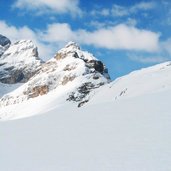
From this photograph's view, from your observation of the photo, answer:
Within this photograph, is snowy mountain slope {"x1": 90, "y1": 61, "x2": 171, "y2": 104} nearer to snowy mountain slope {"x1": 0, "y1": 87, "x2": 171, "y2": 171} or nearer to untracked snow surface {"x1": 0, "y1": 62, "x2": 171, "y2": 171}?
untracked snow surface {"x1": 0, "y1": 62, "x2": 171, "y2": 171}

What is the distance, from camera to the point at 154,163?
377 inches

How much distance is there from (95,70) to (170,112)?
567 ft

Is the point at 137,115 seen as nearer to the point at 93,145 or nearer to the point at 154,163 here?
the point at 93,145

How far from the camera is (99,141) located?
12.6 m

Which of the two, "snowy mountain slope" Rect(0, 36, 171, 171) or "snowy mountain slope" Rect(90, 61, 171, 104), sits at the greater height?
"snowy mountain slope" Rect(90, 61, 171, 104)

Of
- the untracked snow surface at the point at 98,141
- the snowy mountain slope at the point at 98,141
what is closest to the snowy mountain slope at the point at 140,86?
the untracked snow surface at the point at 98,141

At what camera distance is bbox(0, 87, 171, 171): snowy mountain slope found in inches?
406

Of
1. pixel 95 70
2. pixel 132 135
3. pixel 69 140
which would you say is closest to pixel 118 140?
pixel 132 135

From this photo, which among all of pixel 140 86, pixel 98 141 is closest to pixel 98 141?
pixel 98 141

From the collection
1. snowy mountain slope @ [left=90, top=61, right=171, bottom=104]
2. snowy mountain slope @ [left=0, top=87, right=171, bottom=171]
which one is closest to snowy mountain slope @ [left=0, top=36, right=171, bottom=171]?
snowy mountain slope @ [left=0, top=87, right=171, bottom=171]

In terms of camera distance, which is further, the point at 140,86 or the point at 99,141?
the point at 140,86

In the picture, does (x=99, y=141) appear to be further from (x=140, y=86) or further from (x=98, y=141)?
(x=140, y=86)

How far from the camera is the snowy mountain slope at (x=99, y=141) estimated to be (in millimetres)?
10312

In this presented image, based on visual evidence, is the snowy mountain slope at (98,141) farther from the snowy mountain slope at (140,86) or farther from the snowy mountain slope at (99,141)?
the snowy mountain slope at (140,86)
